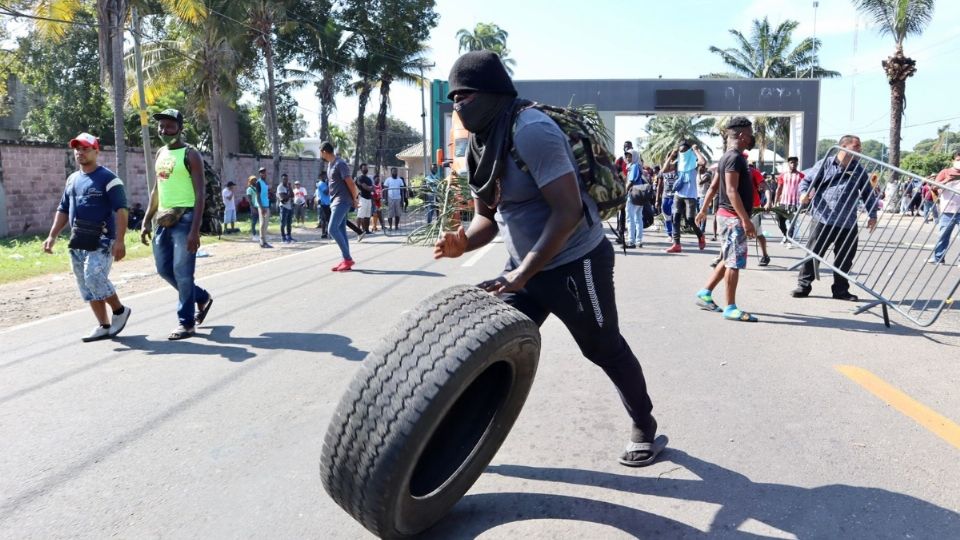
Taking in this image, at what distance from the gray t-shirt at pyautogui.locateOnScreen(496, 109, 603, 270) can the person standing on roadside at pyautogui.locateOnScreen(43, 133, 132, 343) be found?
414 centimetres

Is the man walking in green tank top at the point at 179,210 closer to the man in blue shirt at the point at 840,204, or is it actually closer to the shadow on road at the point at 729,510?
the shadow on road at the point at 729,510

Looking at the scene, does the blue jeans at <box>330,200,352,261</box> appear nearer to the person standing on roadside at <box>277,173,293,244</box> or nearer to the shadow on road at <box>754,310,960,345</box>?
the shadow on road at <box>754,310,960,345</box>

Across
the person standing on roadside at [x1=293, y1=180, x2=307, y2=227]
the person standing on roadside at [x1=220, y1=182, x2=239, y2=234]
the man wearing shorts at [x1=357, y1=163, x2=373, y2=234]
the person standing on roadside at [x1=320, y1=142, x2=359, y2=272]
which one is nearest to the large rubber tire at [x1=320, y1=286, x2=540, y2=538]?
the person standing on roadside at [x1=320, y1=142, x2=359, y2=272]

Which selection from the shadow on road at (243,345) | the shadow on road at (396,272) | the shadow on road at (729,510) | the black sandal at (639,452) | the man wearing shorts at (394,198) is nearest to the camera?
the shadow on road at (729,510)

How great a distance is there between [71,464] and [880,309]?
7.00 meters

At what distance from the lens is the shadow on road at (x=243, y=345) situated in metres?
5.39

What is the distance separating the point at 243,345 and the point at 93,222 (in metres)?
1.58

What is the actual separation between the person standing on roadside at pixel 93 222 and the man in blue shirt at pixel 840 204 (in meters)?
6.64

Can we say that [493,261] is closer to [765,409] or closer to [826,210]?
[826,210]

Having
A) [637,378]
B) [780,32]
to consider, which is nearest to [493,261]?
[637,378]

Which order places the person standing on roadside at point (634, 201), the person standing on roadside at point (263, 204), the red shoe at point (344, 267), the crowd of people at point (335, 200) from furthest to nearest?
the person standing on roadside at point (263, 204), the person standing on roadside at point (634, 201), the red shoe at point (344, 267), the crowd of people at point (335, 200)

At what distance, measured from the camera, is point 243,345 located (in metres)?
5.67

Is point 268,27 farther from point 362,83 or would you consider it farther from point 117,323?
point 117,323

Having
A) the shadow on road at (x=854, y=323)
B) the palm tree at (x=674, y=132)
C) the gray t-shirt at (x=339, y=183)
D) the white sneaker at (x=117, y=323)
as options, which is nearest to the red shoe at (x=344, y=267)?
the gray t-shirt at (x=339, y=183)
